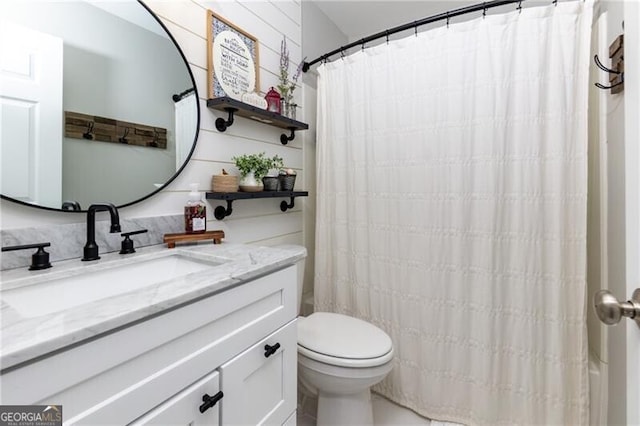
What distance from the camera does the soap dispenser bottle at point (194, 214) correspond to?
123 cm

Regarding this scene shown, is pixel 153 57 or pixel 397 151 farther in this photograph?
pixel 397 151

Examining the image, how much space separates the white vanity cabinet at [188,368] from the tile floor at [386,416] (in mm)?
685

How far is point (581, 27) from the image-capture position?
1251 mm

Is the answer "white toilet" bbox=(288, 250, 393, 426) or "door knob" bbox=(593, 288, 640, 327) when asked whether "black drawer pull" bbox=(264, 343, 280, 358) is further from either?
"door knob" bbox=(593, 288, 640, 327)

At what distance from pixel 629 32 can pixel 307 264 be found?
5.96ft

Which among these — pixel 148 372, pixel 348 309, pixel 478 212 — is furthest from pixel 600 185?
pixel 148 372

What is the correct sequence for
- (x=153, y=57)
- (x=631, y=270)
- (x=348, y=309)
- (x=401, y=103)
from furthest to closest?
(x=348, y=309) < (x=401, y=103) < (x=153, y=57) < (x=631, y=270)

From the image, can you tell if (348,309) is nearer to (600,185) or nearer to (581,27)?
(600,185)

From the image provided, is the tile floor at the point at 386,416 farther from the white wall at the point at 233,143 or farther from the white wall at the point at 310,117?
the white wall at the point at 233,143

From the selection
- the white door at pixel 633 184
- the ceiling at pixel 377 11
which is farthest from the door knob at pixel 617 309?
the ceiling at pixel 377 11

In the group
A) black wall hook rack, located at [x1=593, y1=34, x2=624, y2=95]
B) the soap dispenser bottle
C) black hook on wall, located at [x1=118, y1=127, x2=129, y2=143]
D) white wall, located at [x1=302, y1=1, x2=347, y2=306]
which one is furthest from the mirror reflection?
black wall hook rack, located at [x1=593, y1=34, x2=624, y2=95]

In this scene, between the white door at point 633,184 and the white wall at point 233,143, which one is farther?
the white wall at point 233,143

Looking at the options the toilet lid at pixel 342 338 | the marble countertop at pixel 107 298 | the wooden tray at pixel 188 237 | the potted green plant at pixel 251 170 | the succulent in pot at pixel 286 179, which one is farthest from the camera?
the succulent in pot at pixel 286 179

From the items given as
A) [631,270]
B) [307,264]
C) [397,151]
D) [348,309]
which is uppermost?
[397,151]
